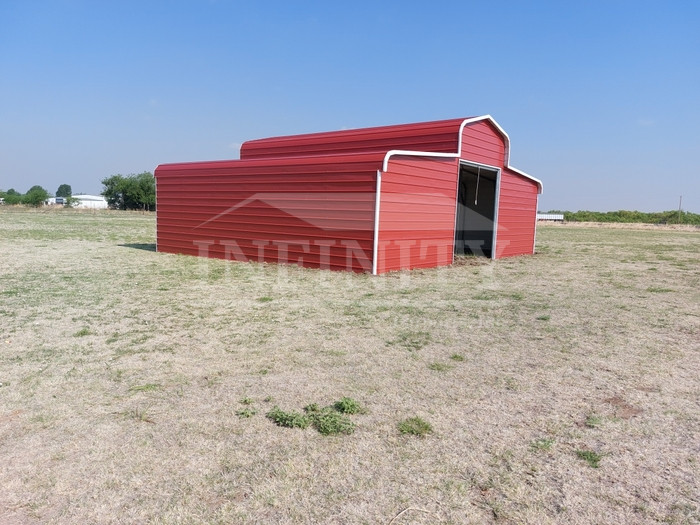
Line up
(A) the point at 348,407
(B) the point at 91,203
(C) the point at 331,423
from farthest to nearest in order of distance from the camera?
(B) the point at 91,203, (A) the point at 348,407, (C) the point at 331,423

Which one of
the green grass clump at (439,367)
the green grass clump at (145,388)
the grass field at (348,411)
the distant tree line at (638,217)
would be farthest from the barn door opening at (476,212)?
the distant tree line at (638,217)

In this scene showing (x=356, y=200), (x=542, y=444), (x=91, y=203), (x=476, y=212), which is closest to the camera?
(x=542, y=444)

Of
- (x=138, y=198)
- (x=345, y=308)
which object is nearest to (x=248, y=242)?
(x=345, y=308)

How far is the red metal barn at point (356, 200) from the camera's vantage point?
11359 millimetres

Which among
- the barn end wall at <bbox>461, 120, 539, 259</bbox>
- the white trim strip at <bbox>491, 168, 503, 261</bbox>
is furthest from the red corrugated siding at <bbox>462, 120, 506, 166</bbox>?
the white trim strip at <bbox>491, 168, 503, 261</bbox>

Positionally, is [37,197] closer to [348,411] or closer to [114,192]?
[114,192]

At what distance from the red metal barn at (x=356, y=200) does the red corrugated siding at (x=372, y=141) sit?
0.03 metres

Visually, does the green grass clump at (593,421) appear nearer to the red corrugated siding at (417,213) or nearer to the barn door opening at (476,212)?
the red corrugated siding at (417,213)

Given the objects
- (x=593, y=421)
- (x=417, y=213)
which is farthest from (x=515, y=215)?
(x=593, y=421)

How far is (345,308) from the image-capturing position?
24.3ft

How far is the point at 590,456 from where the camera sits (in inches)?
116

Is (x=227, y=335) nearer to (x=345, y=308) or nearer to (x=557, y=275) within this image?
(x=345, y=308)

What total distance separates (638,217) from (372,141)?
231 ft

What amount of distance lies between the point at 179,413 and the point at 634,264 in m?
15.4
